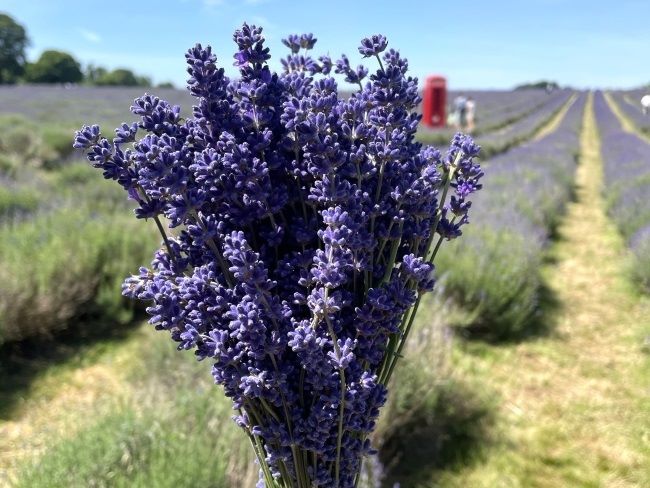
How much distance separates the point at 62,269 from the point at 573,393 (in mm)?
3856

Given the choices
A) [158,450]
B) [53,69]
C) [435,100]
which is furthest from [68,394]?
[53,69]

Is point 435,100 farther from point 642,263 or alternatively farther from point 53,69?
point 53,69

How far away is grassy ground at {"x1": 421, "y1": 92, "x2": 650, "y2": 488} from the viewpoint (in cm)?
276

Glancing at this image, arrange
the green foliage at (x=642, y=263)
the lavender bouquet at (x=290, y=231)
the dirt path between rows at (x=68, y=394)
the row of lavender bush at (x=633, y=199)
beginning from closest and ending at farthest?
the lavender bouquet at (x=290, y=231) < the dirt path between rows at (x=68, y=394) < the green foliage at (x=642, y=263) < the row of lavender bush at (x=633, y=199)

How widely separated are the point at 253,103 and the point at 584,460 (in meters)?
2.93

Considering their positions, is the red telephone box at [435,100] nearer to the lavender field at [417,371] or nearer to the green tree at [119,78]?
the lavender field at [417,371]

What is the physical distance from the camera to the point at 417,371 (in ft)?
9.15

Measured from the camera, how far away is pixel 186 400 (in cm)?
229

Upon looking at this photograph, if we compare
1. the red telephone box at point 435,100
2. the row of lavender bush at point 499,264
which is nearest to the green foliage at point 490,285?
the row of lavender bush at point 499,264

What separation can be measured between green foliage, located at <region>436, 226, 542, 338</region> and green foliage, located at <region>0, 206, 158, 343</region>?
269 centimetres

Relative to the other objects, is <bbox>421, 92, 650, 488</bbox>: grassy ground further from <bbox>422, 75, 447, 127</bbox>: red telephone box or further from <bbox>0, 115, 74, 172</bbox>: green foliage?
<bbox>422, 75, 447, 127</bbox>: red telephone box

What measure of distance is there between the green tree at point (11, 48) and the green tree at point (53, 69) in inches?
52.4

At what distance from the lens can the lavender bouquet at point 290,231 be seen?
0.83 m


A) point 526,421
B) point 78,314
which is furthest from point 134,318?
point 526,421
